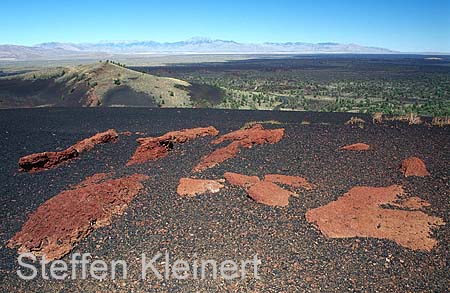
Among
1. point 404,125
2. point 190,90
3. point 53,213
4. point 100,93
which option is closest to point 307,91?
point 190,90

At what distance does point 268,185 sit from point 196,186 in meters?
1.49

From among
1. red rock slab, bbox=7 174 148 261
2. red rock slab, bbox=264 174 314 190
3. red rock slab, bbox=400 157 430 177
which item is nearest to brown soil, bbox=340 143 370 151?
red rock slab, bbox=400 157 430 177

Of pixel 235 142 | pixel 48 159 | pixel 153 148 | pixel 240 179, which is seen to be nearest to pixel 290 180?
pixel 240 179

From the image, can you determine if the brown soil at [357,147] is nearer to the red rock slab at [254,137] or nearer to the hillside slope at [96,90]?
the red rock slab at [254,137]

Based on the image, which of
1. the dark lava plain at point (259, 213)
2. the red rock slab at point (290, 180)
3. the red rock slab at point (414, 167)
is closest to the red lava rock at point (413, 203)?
the dark lava plain at point (259, 213)

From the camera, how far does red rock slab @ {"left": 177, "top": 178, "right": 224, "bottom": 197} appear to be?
7.39 m

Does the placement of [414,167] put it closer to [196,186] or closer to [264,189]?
[264,189]

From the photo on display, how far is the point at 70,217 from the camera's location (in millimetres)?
6254

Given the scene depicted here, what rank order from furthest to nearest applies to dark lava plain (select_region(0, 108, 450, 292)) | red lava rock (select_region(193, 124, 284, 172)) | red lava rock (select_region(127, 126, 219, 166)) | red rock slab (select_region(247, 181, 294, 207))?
1. red lava rock (select_region(127, 126, 219, 166))
2. red lava rock (select_region(193, 124, 284, 172))
3. red rock slab (select_region(247, 181, 294, 207))
4. dark lava plain (select_region(0, 108, 450, 292))

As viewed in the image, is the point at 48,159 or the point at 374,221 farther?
the point at 48,159

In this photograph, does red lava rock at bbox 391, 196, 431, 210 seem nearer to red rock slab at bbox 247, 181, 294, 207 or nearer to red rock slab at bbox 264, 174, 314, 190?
red rock slab at bbox 264, 174, 314, 190

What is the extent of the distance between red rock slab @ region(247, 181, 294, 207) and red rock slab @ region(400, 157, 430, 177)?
2.89 metres

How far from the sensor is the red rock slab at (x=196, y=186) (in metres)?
7.39

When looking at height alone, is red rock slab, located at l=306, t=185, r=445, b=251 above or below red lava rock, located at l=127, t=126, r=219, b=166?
below
